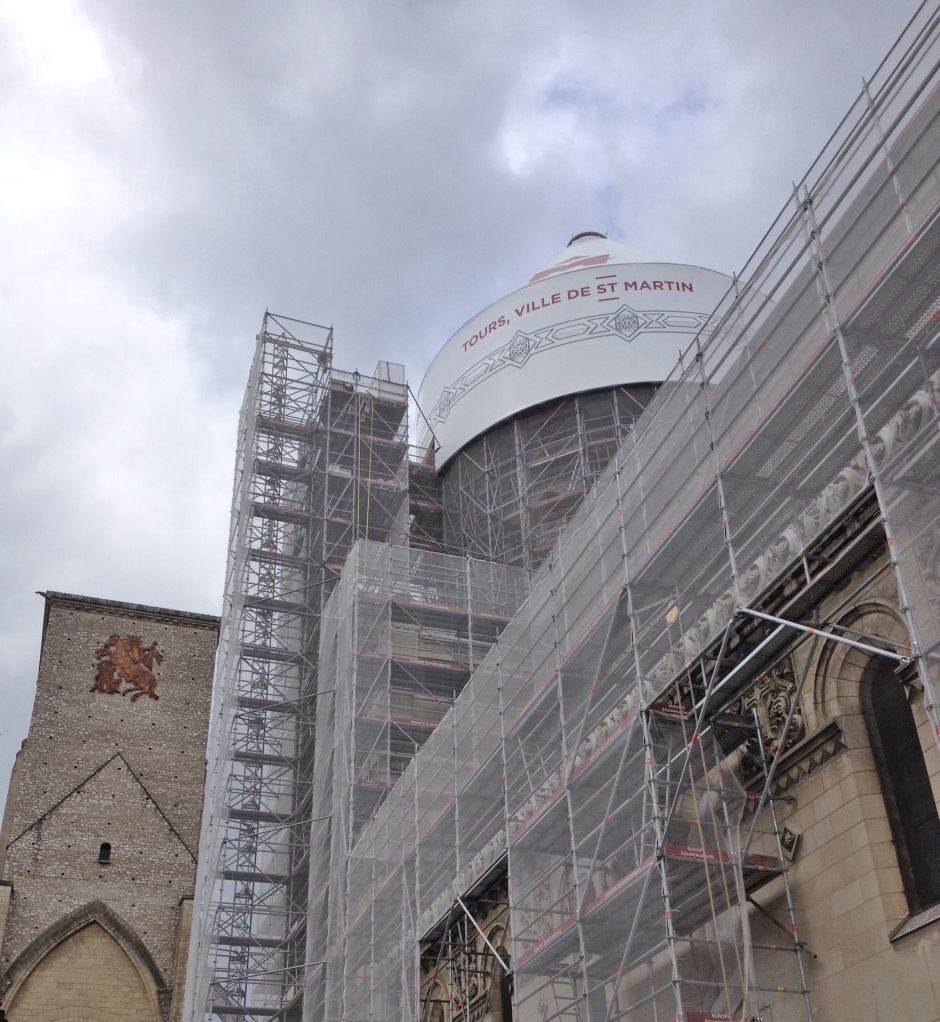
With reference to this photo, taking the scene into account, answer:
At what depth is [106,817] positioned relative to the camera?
113 feet

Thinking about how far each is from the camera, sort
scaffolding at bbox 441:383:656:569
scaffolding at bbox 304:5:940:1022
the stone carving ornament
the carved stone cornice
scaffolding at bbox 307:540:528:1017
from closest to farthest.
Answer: scaffolding at bbox 304:5:940:1022 → the carved stone cornice → scaffolding at bbox 307:540:528:1017 → scaffolding at bbox 441:383:656:569 → the stone carving ornament

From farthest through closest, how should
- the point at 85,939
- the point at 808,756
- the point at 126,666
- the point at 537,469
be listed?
the point at 126,666 < the point at 537,469 < the point at 85,939 < the point at 808,756

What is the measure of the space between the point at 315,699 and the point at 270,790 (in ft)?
8.36

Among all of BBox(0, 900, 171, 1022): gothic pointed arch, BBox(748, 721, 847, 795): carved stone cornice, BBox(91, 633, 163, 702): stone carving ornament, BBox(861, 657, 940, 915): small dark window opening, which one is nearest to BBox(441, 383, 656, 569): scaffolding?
BBox(91, 633, 163, 702): stone carving ornament

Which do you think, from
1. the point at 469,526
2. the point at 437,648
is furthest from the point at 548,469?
the point at 437,648

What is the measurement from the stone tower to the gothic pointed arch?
3 cm

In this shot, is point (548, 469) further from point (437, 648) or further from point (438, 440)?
point (437, 648)

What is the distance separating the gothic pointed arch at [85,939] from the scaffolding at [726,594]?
1611cm

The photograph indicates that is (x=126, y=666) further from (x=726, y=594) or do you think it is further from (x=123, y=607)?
A: (x=726, y=594)

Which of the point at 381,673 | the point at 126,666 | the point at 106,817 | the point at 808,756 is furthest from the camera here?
the point at 126,666

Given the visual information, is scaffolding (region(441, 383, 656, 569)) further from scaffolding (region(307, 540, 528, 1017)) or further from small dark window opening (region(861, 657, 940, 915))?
small dark window opening (region(861, 657, 940, 915))

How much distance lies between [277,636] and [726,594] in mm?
21420

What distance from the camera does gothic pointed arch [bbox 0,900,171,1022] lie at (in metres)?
31.4

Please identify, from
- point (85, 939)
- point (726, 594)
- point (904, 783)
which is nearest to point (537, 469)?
point (85, 939)
